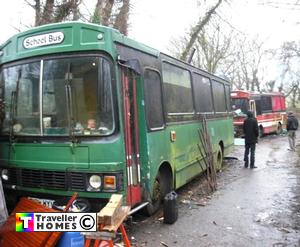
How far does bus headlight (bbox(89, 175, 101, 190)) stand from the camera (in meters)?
5.95

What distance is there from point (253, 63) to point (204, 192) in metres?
46.6

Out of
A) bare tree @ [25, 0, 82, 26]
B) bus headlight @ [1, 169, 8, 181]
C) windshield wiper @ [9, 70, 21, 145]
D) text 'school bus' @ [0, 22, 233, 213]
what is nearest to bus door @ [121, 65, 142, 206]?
text 'school bus' @ [0, 22, 233, 213]

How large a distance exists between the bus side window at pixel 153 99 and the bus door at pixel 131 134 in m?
0.40

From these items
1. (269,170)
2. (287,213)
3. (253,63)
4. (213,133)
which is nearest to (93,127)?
(287,213)

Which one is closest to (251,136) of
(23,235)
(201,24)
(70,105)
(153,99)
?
(153,99)

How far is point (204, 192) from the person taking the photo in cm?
1018

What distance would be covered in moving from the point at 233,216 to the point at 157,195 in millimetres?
1464

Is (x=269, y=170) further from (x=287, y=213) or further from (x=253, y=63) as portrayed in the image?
(x=253, y=63)

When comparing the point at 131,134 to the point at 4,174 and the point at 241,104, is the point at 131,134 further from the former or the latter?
the point at 241,104

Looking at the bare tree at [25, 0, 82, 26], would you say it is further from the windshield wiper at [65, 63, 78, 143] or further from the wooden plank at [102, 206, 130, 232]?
the wooden plank at [102, 206, 130, 232]

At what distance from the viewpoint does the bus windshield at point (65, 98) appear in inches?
238

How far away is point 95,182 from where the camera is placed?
234 inches

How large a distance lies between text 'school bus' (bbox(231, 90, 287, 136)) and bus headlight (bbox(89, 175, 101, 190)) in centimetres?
2023

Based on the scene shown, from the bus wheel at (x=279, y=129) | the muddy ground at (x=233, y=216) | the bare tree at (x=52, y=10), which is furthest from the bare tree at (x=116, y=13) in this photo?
the bus wheel at (x=279, y=129)
